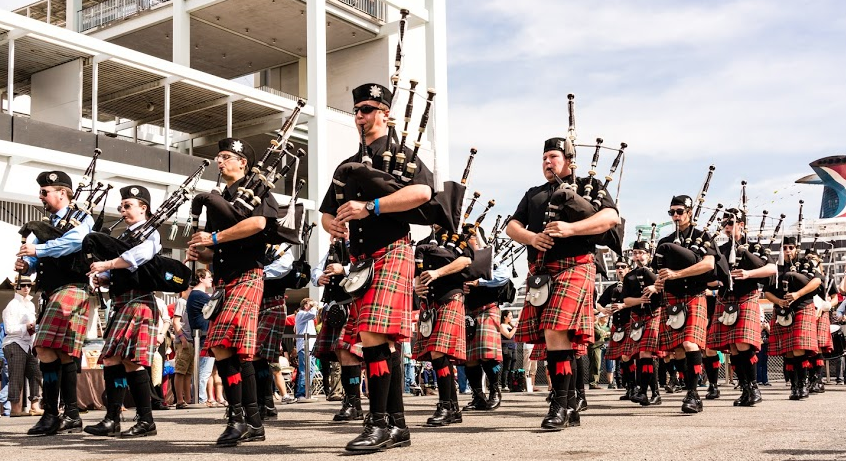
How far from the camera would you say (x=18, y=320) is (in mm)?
10172

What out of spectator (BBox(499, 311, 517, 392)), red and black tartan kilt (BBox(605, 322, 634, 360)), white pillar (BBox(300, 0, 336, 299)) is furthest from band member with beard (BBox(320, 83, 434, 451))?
white pillar (BBox(300, 0, 336, 299))

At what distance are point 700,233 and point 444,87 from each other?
904 inches

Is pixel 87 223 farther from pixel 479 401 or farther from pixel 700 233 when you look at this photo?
pixel 700 233

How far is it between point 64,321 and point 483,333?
137 inches

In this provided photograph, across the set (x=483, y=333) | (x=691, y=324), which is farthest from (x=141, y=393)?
(x=691, y=324)

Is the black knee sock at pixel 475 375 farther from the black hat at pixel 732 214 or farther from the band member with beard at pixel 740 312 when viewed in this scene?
the black hat at pixel 732 214

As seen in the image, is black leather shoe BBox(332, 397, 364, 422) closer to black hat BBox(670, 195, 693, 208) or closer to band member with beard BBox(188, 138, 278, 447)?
band member with beard BBox(188, 138, 278, 447)

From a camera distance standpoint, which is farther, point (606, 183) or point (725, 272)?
point (725, 272)

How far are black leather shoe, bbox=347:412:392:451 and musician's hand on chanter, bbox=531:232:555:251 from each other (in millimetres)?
1706

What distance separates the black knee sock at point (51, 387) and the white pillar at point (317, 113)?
19.1m

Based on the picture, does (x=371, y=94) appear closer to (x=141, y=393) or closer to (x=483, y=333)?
(x=141, y=393)

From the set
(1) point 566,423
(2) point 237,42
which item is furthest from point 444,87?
(1) point 566,423

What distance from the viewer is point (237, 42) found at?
29.6 m

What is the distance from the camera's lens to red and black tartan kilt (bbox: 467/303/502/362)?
790 cm
